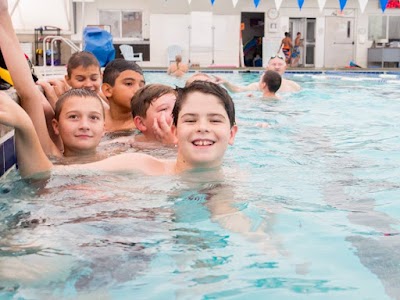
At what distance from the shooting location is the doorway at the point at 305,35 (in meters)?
25.6

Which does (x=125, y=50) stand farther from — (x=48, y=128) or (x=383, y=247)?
(x=383, y=247)

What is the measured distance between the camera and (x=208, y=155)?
10.6 feet

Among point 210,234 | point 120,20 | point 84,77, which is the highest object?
point 120,20

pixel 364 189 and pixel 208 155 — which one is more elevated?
pixel 208 155

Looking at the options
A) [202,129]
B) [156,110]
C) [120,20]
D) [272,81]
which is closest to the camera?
[202,129]

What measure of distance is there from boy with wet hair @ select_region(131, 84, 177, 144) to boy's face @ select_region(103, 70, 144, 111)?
0.66 m

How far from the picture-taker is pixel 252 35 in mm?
28250

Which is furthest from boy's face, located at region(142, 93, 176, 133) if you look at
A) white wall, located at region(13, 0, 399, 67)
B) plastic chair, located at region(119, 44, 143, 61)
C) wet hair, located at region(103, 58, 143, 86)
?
white wall, located at region(13, 0, 399, 67)

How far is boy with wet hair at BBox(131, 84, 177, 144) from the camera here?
4488 millimetres

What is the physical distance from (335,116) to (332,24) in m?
17.7

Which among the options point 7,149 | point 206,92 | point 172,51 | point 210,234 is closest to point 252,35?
point 172,51

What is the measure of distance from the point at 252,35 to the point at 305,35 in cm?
318

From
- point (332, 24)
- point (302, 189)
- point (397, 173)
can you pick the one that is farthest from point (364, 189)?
point (332, 24)

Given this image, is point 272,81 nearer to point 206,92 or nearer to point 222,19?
point 206,92
